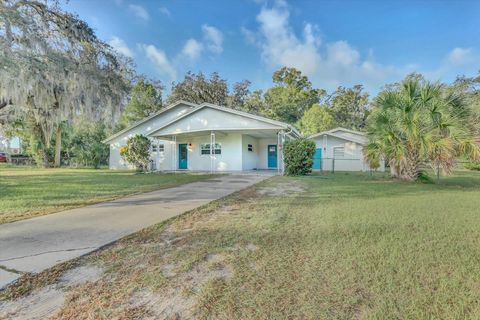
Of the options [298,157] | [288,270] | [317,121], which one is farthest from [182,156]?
[288,270]

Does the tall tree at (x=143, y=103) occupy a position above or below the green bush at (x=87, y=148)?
above

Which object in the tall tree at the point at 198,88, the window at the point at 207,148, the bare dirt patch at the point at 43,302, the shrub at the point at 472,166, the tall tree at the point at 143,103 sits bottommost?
the bare dirt patch at the point at 43,302

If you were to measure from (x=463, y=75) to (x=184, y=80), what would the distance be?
3156cm

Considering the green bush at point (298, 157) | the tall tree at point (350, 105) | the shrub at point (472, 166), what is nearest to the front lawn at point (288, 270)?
the green bush at point (298, 157)

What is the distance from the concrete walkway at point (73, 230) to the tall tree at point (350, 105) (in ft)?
125

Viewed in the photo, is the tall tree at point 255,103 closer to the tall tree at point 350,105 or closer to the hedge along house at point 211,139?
the tall tree at point 350,105

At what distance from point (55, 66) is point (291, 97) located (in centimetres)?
3231

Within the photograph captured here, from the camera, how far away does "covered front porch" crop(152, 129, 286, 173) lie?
17453 mm

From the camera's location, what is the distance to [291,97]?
125 ft

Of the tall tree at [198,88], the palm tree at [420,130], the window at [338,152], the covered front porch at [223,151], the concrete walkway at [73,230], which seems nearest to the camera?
the concrete walkway at [73,230]

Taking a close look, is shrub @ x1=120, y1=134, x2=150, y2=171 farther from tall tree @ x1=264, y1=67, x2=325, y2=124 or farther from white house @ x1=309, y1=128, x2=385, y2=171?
tall tree @ x1=264, y1=67, x2=325, y2=124

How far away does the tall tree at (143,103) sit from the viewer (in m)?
29.7

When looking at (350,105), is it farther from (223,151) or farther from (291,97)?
(223,151)

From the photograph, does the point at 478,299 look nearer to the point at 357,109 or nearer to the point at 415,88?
the point at 415,88
